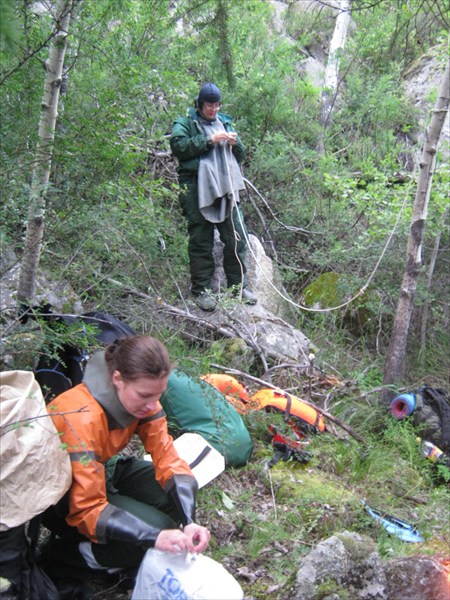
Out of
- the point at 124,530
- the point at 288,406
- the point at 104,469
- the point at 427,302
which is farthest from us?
the point at 427,302

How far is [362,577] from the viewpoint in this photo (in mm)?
2604

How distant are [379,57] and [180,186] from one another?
731 centimetres

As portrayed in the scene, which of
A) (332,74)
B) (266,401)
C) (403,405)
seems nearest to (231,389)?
(266,401)

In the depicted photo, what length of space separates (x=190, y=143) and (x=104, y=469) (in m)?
3.38

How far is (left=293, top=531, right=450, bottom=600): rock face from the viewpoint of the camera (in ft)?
8.35

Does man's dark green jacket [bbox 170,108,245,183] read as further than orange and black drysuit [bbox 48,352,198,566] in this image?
Yes

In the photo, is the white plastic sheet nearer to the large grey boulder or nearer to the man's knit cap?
the large grey boulder

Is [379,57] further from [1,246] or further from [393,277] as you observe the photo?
[1,246]

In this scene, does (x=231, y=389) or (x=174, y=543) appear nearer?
(x=174, y=543)

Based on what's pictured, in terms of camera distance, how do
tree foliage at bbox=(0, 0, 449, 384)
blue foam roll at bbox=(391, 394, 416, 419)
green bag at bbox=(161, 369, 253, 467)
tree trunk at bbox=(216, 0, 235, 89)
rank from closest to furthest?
tree foliage at bbox=(0, 0, 449, 384) < tree trunk at bbox=(216, 0, 235, 89) < green bag at bbox=(161, 369, 253, 467) < blue foam roll at bbox=(391, 394, 416, 419)

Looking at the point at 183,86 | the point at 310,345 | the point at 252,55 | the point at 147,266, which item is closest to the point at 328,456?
the point at 310,345

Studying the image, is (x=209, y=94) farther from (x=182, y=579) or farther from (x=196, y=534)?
(x=182, y=579)

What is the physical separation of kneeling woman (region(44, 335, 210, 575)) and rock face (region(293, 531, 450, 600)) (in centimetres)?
50

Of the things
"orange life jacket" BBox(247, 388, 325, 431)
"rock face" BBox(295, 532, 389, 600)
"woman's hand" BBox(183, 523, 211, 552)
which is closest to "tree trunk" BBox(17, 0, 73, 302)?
"woman's hand" BBox(183, 523, 211, 552)
